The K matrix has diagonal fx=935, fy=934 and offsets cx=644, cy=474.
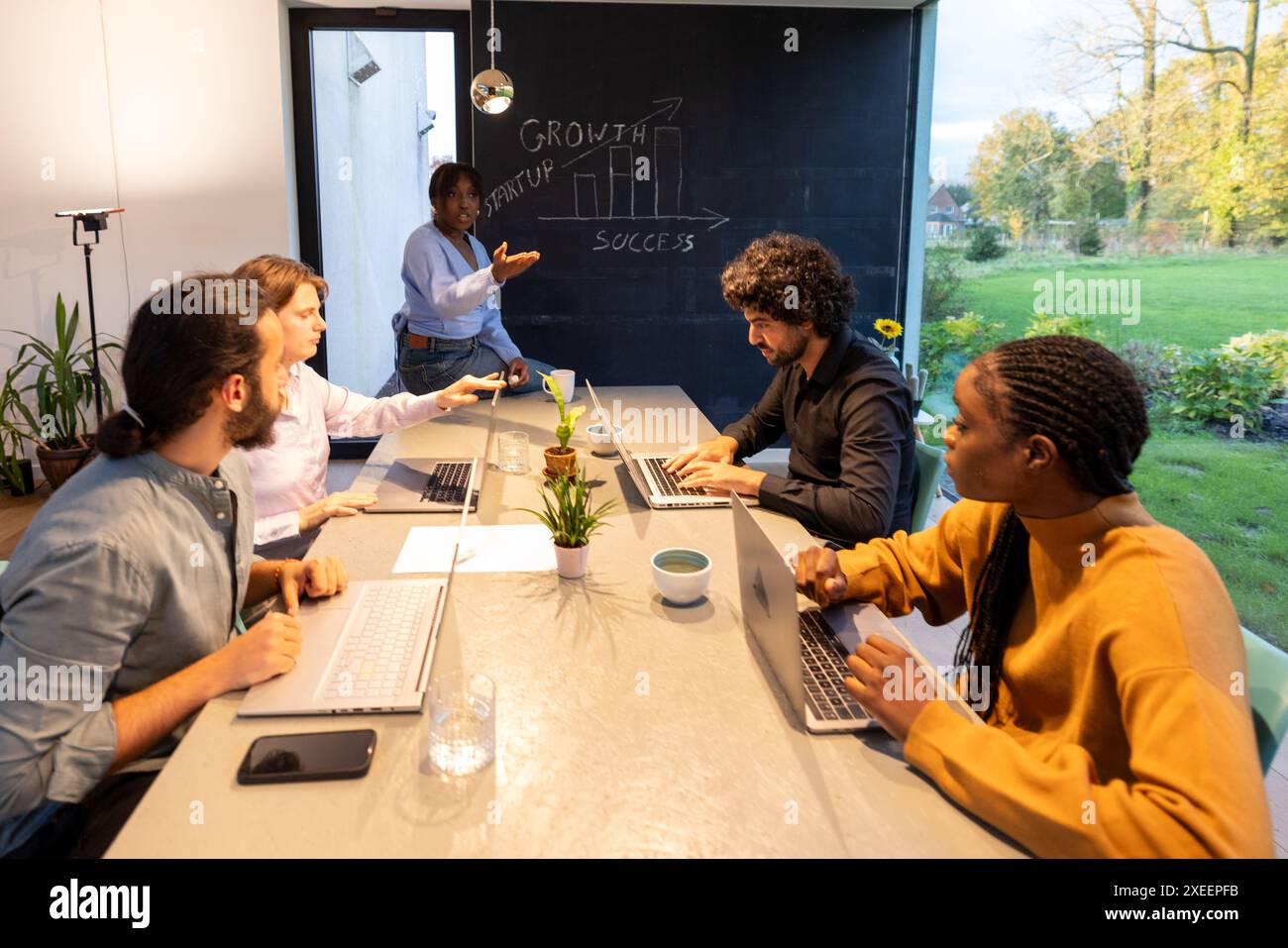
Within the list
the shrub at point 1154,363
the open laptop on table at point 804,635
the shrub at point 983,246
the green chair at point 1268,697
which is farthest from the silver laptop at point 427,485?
the shrub at point 983,246

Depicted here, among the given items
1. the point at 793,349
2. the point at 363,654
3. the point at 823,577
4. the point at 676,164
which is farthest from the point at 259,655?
the point at 676,164

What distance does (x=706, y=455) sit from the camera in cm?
255

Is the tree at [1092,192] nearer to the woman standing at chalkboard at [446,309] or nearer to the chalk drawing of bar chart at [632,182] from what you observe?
the chalk drawing of bar chart at [632,182]

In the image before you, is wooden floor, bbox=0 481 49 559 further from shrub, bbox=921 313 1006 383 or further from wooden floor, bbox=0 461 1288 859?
shrub, bbox=921 313 1006 383

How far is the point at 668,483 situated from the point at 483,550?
609 mm

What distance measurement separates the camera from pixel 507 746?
123 centimetres

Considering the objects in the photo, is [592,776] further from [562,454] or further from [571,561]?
[562,454]

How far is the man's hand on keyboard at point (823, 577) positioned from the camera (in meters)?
1.65

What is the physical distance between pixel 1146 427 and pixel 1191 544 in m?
0.20

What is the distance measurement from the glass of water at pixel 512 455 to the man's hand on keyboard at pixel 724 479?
519 millimetres

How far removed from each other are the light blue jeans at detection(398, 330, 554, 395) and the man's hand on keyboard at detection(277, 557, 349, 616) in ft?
6.77

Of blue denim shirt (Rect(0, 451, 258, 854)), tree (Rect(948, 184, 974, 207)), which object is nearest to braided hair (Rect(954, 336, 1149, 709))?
blue denim shirt (Rect(0, 451, 258, 854))

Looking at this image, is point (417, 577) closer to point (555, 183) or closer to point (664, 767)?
point (664, 767)
